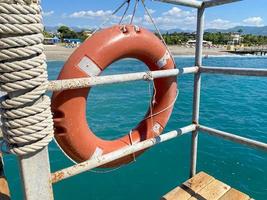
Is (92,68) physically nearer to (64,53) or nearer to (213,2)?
(213,2)

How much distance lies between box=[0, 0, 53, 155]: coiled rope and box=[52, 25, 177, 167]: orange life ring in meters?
0.30

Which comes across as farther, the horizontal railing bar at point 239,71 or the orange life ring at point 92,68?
the horizontal railing bar at point 239,71

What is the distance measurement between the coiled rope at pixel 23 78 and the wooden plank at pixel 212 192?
111 centimetres

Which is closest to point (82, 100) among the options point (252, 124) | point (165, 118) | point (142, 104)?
point (165, 118)

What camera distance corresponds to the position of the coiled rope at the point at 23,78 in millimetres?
725

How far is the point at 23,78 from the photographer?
0.75 m

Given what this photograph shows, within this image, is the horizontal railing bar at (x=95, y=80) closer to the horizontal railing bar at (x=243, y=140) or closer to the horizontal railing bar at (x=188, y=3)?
the horizontal railing bar at (x=188, y=3)

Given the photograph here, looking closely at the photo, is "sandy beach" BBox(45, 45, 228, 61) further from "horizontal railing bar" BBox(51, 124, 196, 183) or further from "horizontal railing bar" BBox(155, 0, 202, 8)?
"horizontal railing bar" BBox(51, 124, 196, 183)

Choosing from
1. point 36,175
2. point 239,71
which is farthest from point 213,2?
point 36,175

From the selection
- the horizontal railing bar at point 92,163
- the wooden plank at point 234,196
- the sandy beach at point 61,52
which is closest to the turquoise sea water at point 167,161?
the wooden plank at point 234,196

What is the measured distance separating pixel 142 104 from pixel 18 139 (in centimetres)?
779

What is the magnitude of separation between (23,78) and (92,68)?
44 centimetres

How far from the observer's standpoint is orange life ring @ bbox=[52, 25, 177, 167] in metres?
1.14

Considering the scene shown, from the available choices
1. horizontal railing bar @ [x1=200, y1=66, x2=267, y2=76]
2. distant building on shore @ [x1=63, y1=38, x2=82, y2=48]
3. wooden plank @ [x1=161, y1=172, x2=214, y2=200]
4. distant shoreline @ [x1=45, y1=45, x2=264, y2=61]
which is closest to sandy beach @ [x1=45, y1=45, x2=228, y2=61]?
distant shoreline @ [x1=45, y1=45, x2=264, y2=61]
